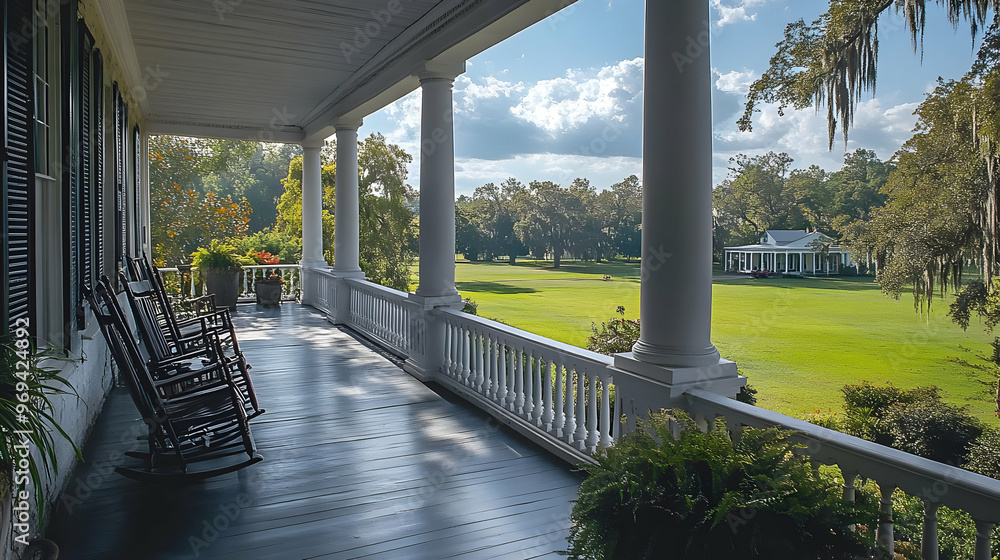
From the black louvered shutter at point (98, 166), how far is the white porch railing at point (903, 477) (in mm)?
4484

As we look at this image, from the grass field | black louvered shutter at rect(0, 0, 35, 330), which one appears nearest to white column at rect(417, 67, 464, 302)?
black louvered shutter at rect(0, 0, 35, 330)

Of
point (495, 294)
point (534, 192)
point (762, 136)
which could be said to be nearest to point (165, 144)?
point (534, 192)

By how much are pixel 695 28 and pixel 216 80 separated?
252 inches

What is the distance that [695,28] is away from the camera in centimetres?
290

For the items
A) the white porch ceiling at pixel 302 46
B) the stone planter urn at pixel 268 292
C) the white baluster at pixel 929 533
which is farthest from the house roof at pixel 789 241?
the white baluster at pixel 929 533

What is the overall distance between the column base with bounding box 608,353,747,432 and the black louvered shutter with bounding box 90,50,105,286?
12.1 ft

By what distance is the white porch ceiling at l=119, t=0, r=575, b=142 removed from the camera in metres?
4.95

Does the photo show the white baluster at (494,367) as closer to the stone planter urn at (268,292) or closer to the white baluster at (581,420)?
the white baluster at (581,420)

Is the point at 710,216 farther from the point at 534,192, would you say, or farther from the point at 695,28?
the point at 534,192

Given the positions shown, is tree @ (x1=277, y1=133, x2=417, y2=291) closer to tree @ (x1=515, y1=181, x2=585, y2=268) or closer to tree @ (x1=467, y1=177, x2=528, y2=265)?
tree @ (x1=467, y1=177, x2=528, y2=265)

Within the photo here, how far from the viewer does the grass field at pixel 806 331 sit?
18.9m

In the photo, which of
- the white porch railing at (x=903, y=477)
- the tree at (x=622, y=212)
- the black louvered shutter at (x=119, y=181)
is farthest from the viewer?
the tree at (x=622, y=212)

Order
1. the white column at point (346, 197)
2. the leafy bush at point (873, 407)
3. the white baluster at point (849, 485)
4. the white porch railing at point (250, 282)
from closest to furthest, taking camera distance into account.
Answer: the white baluster at point (849, 485) < the white column at point (346, 197) < the leafy bush at point (873, 407) < the white porch railing at point (250, 282)

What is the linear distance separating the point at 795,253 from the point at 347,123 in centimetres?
1378
